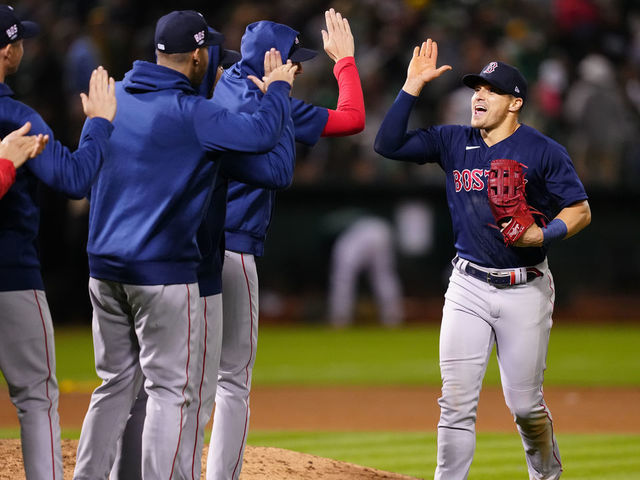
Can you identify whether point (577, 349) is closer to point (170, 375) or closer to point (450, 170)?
point (450, 170)

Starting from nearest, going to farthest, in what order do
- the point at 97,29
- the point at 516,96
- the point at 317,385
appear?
the point at 516,96, the point at 317,385, the point at 97,29

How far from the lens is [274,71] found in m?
4.32

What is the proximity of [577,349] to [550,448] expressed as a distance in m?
8.20

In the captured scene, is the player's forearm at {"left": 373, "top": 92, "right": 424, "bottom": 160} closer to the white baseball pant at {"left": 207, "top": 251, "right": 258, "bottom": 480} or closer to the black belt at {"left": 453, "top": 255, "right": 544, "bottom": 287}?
the black belt at {"left": 453, "top": 255, "right": 544, "bottom": 287}

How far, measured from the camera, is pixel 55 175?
392 centimetres

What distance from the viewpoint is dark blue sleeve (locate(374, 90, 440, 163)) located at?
5.03 m

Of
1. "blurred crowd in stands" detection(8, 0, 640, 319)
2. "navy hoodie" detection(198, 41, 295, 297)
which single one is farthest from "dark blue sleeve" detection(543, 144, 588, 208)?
"blurred crowd in stands" detection(8, 0, 640, 319)

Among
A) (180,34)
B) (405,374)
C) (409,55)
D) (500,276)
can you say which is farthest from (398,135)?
(409,55)

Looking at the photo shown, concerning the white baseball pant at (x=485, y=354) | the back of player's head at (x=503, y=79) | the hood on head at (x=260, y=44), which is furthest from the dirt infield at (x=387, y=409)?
the hood on head at (x=260, y=44)

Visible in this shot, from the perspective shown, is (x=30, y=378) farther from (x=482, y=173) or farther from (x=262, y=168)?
(x=482, y=173)

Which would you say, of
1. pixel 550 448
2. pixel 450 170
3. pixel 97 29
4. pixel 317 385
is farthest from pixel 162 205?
pixel 97 29

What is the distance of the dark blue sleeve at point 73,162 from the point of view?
12.8ft

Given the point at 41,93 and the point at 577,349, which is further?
the point at 41,93

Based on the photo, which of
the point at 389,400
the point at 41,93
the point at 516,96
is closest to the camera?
the point at 516,96
